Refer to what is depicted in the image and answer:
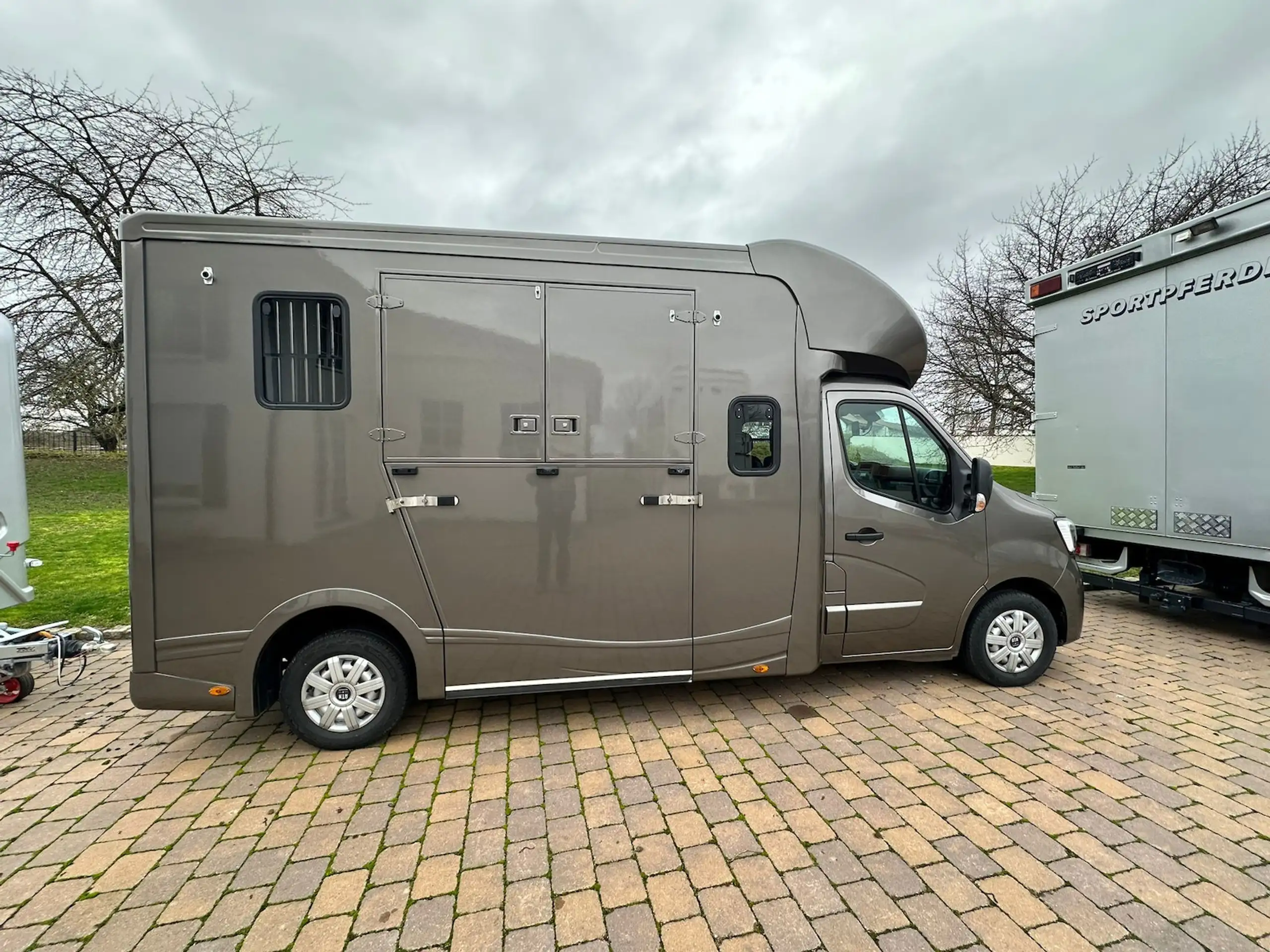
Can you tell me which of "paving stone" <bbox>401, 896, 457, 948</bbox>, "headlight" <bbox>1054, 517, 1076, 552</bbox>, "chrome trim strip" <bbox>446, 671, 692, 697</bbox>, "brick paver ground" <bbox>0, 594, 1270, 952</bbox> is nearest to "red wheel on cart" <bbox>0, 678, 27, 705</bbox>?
"brick paver ground" <bbox>0, 594, 1270, 952</bbox>

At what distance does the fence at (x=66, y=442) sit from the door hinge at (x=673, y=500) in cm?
1979

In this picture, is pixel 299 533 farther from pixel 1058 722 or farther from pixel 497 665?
pixel 1058 722

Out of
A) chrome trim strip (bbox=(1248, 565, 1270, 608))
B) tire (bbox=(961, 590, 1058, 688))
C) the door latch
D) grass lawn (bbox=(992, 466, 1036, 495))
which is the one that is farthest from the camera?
grass lawn (bbox=(992, 466, 1036, 495))

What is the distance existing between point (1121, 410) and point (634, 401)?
5105 millimetres

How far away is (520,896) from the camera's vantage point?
2.18 meters

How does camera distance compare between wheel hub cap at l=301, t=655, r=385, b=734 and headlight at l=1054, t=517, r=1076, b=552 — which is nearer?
wheel hub cap at l=301, t=655, r=385, b=734

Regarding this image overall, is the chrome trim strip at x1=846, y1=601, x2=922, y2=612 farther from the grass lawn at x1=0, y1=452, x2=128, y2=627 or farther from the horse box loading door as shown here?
the grass lawn at x1=0, y1=452, x2=128, y2=627

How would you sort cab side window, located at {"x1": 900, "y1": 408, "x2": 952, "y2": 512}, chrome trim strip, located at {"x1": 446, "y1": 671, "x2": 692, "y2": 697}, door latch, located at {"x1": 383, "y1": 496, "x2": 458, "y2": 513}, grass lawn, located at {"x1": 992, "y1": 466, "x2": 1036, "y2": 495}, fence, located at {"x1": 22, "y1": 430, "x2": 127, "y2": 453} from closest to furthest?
door latch, located at {"x1": 383, "y1": 496, "x2": 458, "y2": 513}, chrome trim strip, located at {"x1": 446, "y1": 671, "x2": 692, "y2": 697}, cab side window, located at {"x1": 900, "y1": 408, "x2": 952, "y2": 512}, grass lawn, located at {"x1": 992, "y1": 466, "x2": 1036, "y2": 495}, fence, located at {"x1": 22, "y1": 430, "x2": 127, "y2": 453}

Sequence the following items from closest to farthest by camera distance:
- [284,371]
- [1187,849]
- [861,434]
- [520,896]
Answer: [520,896] → [1187,849] → [284,371] → [861,434]

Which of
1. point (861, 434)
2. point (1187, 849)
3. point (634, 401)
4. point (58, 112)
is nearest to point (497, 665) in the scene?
point (634, 401)

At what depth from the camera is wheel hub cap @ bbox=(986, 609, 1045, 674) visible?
4.03m

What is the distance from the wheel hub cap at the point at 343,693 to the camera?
3162 mm

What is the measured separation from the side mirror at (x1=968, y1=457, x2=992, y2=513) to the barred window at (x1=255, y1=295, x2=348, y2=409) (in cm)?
402

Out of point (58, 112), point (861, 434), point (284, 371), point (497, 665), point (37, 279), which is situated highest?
point (58, 112)
